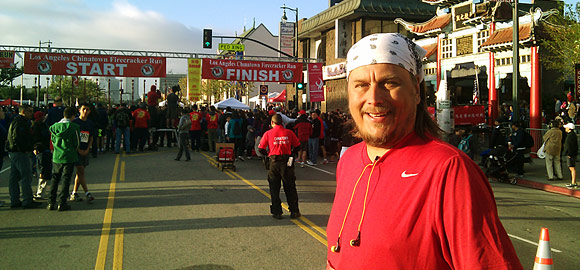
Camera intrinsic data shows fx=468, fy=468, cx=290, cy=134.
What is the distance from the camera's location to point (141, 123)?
66.0ft

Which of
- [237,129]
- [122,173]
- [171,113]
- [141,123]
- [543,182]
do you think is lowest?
[543,182]

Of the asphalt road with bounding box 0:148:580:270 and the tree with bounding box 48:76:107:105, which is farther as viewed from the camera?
the tree with bounding box 48:76:107:105

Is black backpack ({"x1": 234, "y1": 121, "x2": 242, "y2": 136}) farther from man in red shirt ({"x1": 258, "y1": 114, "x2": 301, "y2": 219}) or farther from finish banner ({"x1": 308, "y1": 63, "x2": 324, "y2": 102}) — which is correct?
man in red shirt ({"x1": 258, "y1": 114, "x2": 301, "y2": 219})

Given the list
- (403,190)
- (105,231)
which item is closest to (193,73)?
(105,231)

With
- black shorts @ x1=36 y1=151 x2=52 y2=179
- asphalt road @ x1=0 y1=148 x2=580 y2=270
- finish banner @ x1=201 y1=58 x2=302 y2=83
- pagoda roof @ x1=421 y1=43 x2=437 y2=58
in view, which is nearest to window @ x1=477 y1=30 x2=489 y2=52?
pagoda roof @ x1=421 y1=43 x2=437 y2=58

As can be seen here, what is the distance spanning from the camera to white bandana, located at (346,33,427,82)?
1.76 meters

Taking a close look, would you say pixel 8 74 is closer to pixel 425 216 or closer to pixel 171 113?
pixel 171 113

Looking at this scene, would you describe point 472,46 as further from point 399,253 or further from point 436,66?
point 399,253

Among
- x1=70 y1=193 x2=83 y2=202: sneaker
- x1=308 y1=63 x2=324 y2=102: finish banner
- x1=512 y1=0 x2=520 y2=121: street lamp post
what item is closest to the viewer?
x1=70 y1=193 x2=83 y2=202: sneaker

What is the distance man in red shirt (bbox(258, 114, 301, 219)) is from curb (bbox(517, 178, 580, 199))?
7850 millimetres

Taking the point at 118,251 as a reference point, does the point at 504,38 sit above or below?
above

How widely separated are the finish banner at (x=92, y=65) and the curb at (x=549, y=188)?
17.9 m

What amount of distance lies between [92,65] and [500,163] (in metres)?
19.0

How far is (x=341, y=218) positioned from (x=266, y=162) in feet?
24.8
